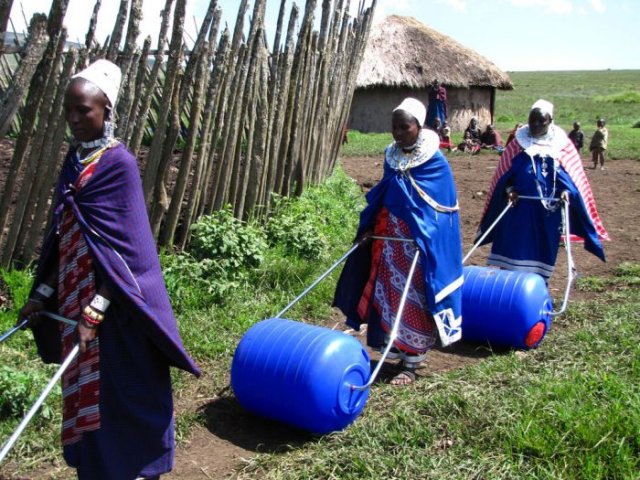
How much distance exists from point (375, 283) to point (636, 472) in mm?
2147

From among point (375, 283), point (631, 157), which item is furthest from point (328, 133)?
point (631, 157)

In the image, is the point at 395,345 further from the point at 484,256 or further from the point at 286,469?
the point at 484,256

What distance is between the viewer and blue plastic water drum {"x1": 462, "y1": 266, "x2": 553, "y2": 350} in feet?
17.9

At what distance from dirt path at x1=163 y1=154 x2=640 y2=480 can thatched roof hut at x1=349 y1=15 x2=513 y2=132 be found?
729 cm

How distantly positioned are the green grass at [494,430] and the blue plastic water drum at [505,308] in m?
0.57

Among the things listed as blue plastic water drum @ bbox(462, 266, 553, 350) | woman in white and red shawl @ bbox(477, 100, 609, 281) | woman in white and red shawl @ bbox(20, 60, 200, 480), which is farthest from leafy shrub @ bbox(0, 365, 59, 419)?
woman in white and red shawl @ bbox(477, 100, 609, 281)

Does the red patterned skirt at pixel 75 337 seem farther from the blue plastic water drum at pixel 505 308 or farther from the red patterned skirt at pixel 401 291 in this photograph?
the blue plastic water drum at pixel 505 308

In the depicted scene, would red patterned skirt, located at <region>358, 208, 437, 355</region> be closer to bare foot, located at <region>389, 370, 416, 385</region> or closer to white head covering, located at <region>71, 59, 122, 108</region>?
bare foot, located at <region>389, 370, 416, 385</region>

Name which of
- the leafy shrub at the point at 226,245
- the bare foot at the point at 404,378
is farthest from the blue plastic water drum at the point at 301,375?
the leafy shrub at the point at 226,245

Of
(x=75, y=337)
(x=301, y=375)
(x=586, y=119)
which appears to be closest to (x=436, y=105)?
(x=301, y=375)

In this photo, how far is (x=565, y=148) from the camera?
6465 millimetres

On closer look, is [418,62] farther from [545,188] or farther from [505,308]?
[505,308]

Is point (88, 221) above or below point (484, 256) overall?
above

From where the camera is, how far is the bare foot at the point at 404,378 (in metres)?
4.96
